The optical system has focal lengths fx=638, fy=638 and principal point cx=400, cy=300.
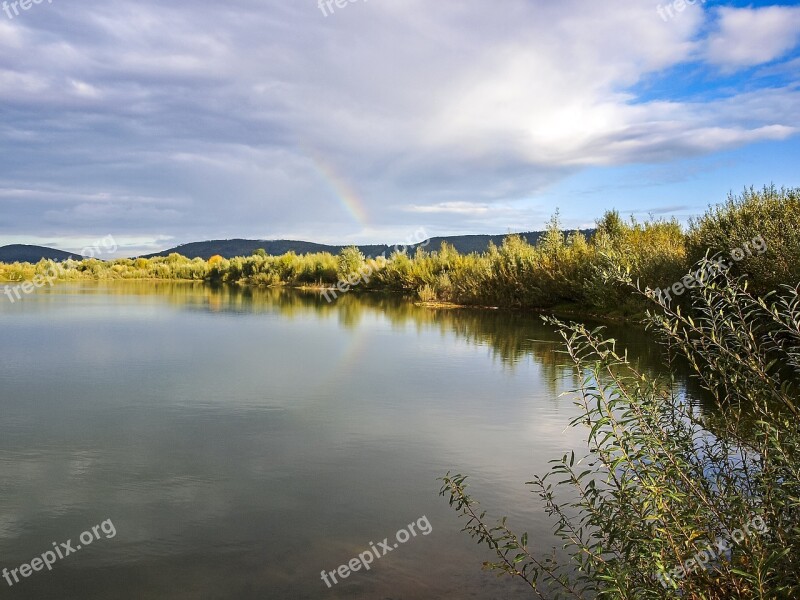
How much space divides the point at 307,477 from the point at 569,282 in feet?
66.3

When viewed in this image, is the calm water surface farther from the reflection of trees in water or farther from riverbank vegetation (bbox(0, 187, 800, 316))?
riverbank vegetation (bbox(0, 187, 800, 316))

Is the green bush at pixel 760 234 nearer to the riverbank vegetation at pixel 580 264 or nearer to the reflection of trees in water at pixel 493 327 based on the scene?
the riverbank vegetation at pixel 580 264

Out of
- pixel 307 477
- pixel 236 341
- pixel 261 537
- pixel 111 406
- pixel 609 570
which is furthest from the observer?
pixel 236 341

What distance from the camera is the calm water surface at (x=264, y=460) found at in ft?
15.3


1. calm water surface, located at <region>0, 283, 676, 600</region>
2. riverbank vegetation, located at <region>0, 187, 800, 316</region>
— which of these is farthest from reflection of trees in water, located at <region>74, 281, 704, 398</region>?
riverbank vegetation, located at <region>0, 187, 800, 316</region>

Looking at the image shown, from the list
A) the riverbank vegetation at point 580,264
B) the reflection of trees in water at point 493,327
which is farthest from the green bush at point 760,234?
the reflection of trees in water at point 493,327

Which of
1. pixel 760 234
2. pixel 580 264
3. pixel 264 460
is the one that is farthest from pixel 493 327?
pixel 264 460

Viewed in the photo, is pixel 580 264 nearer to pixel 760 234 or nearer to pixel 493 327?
pixel 493 327

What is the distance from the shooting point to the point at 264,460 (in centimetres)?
719

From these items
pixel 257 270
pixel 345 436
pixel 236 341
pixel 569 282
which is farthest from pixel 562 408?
→ pixel 257 270

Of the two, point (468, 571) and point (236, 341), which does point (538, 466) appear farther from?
point (236, 341)

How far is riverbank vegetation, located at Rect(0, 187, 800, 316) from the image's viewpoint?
14.7 metres

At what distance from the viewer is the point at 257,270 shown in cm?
6612

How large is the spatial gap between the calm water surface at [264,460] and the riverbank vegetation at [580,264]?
2.59m
